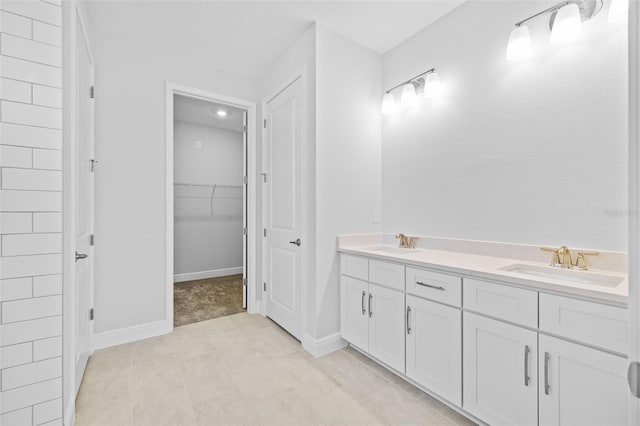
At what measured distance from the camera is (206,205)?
4.94 meters

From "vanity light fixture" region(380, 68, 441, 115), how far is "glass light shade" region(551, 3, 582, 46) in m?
0.76

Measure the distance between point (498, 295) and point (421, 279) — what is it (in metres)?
0.44

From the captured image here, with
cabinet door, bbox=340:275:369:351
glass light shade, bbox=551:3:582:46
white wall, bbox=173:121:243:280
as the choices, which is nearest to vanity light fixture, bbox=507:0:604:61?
glass light shade, bbox=551:3:582:46

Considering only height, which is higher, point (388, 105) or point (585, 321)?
point (388, 105)

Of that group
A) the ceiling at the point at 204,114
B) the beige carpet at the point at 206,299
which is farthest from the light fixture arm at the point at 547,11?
the beige carpet at the point at 206,299

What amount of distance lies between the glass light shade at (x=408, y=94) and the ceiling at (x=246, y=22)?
1.52 ft

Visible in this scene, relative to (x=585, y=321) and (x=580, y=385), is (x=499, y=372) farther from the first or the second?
(x=585, y=321)

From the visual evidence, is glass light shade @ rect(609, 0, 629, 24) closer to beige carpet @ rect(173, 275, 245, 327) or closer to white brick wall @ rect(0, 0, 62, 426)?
white brick wall @ rect(0, 0, 62, 426)

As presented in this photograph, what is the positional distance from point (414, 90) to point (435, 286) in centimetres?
159

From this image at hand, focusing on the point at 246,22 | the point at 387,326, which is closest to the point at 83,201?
the point at 246,22

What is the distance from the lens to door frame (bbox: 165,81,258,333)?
273 cm

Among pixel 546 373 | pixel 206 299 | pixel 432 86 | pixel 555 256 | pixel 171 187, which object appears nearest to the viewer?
pixel 546 373

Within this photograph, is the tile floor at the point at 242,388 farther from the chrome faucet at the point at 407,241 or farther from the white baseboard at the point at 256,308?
the chrome faucet at the point at 407,241

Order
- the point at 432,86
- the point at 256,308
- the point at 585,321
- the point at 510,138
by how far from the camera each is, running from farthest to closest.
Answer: the point at 256,308 → the point at 432,86 → the point at 510,138 → the point at 585,321
